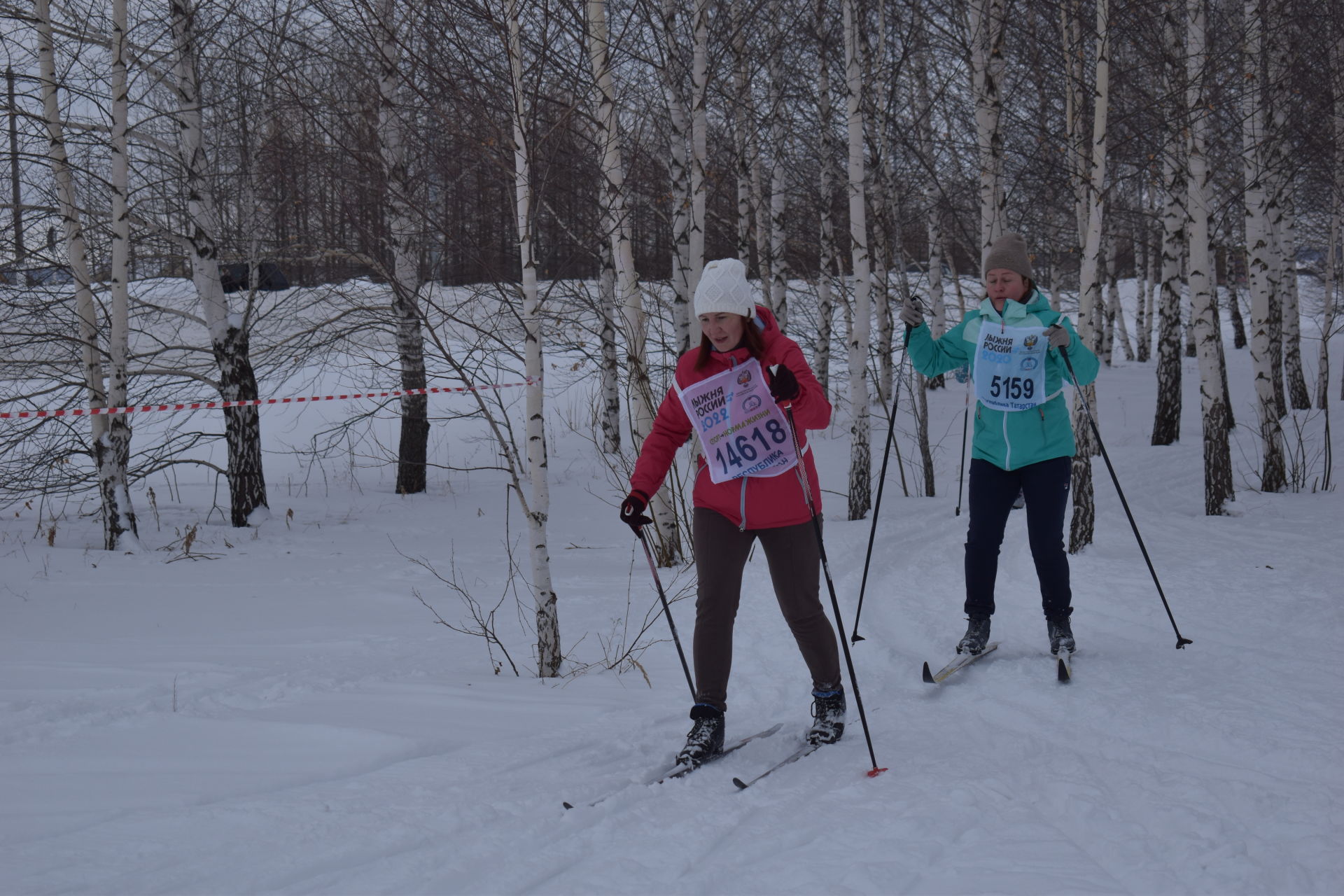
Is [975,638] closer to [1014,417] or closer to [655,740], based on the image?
[1014,417]

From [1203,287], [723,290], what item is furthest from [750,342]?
[1203,287]

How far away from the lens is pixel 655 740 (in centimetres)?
376

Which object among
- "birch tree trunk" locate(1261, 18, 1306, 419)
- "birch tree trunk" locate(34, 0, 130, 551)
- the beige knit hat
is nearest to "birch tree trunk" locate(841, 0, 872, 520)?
"birch tree trunk" locate(1261, 18, 1306, 419)

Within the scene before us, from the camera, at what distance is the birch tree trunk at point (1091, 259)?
681cm

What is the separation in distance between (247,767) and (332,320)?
330 inches

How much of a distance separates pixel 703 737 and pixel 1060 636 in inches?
79.5

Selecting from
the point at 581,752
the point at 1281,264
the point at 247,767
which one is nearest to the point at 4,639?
the point at 247,767

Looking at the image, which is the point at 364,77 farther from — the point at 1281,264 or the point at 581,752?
the point at 1281,264

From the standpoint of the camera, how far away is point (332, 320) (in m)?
11.0

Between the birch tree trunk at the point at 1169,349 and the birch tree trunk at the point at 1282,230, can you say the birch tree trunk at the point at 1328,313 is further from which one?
the birch tree trunk at the point at 1169,349

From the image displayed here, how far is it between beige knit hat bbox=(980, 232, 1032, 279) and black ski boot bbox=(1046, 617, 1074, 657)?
5.29ft

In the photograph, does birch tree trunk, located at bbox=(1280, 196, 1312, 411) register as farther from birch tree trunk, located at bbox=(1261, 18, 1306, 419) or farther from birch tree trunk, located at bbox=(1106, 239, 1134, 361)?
birch tree trunk, located at bbox=(1106, 239, 1134, 361)

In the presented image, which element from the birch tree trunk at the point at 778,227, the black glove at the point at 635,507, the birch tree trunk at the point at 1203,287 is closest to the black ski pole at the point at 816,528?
the black glove at the point at 635,507

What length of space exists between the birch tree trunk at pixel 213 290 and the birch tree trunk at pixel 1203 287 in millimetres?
8573
